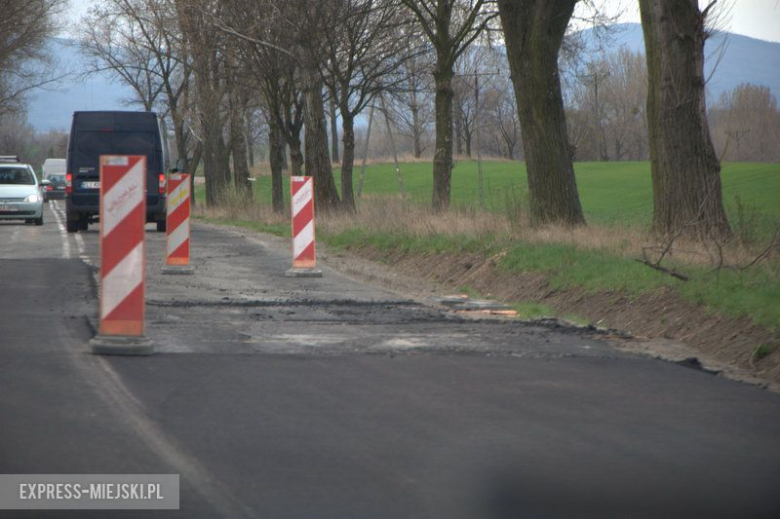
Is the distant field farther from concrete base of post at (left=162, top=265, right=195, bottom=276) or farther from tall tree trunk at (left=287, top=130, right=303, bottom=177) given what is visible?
concrete base of post at (left=162, top=265, right=195, bottom=276)

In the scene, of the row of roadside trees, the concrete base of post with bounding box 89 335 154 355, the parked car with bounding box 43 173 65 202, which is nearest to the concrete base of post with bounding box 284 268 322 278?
the row of roadside trees

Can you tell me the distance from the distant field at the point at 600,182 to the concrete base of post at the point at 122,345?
34.8 m

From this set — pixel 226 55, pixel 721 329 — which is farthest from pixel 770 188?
pixel 721 329

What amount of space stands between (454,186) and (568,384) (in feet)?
240

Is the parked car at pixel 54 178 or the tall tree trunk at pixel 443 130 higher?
the tall tree trunk at pixel 443 130

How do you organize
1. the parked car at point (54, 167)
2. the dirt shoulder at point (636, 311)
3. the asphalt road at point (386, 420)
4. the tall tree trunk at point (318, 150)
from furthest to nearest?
the parked car at point (54, 167) → the tall tree trunk at point (318, 150) → the dirt shoulder at point (636, 311) → the asphalt road at point (386, 420)

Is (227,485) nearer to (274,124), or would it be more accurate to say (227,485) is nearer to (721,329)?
(721,329)

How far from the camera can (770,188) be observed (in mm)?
58312

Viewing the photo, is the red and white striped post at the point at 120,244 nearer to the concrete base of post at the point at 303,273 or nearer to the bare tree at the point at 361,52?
the concrete base of post at the point at 303,273

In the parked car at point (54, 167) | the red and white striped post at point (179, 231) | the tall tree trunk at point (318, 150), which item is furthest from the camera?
the parked car at point (54, 167)

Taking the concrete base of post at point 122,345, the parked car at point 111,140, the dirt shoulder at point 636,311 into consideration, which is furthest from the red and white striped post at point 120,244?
the parked car at point 111,140

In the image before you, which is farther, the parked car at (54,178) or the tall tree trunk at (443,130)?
the parked car at (54,178)

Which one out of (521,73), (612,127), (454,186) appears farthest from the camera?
(612,127)

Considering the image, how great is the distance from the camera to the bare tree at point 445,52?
97.9ft
